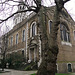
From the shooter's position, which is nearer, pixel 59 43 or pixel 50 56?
pixel 50 56

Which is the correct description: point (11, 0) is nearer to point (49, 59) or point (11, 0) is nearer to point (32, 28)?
point (49, 59)

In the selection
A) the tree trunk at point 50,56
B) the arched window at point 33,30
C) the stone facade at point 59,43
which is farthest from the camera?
the arched window at point 33,30

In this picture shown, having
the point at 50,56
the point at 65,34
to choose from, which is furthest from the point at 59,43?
the point at 50,56

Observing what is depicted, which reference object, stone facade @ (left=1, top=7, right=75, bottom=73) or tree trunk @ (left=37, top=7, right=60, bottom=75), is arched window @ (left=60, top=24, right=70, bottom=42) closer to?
stone facade @ (left=1, top=7, right=75, bottom=73)

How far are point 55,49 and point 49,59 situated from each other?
78cm

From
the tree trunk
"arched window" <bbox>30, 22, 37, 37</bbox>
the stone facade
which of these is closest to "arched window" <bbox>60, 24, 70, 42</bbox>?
the stone facade

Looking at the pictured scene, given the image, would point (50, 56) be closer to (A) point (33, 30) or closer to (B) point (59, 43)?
(B) point (59, 43)

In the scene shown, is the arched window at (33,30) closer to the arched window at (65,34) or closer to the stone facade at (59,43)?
the stone facade at (59,43)

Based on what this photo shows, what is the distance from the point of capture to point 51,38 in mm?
7277

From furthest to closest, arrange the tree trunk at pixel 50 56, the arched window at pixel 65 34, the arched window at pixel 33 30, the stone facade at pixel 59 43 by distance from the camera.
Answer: the arched window at pixel 65 34 < the arched window at pixel 33 30 < the stone facade at pixel 59 43 < the tree trunk at pixel 50 56

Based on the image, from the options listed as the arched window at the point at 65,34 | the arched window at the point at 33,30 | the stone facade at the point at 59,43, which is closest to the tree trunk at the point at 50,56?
the stone facade at the point at 59,43

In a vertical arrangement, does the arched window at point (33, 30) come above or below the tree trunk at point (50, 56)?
above

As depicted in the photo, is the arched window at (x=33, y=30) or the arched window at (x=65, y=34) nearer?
the arched window at (x=33, y=30)

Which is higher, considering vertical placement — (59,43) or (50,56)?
(59,43)
